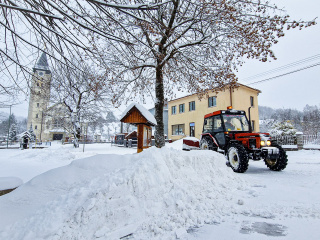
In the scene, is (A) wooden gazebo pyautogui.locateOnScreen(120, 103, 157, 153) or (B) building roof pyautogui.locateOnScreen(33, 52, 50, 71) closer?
(B) building roof pyautogui.locateOnScreen(33, 52, 50, 71)

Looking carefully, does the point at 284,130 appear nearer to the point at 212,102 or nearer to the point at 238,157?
the point at 212,102

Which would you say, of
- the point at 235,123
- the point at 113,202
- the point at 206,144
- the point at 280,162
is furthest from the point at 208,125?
the point at 113,202

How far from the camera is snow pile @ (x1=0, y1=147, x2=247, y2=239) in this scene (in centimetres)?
216

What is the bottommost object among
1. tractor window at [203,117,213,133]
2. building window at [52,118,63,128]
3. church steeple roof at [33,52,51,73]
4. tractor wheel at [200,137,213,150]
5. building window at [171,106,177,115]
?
tractor wheel at [200,137,213,150]

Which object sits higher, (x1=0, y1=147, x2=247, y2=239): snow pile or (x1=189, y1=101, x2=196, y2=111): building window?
(x1=189, y1=101, x2=196, y2=111): building window

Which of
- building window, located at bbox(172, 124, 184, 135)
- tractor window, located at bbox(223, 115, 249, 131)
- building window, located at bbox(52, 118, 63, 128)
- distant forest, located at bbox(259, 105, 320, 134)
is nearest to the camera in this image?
tractor window, located at bbox(223, 115, 249, 131)

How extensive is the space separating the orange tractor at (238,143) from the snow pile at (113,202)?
2692mm

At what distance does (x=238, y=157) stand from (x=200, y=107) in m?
17.2

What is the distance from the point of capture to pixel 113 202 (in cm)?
248

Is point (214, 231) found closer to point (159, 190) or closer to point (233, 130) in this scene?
point (159, 190)

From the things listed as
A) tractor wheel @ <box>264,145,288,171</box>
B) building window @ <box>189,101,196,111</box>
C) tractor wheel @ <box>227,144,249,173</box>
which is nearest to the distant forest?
building window @ <box>189,101,196,111</box>

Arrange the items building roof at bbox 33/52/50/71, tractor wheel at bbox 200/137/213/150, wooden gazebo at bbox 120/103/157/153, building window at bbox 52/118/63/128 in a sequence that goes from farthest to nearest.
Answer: building window at bbox 52/118/63/128 < tractor wheel at bbox 200/137/213/150 < wooden gazebo at bbox 120/103/157/153 < building roof at bbox 33/52/50/71

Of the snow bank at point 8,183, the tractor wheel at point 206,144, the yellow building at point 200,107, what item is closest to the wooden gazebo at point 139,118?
the tractor wheel at point 206,144

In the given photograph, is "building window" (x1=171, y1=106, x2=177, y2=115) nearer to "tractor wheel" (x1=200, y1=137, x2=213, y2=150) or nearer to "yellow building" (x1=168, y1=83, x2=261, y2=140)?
"yellow building" (x1=168, y1=83, x2=261, y2=140)
